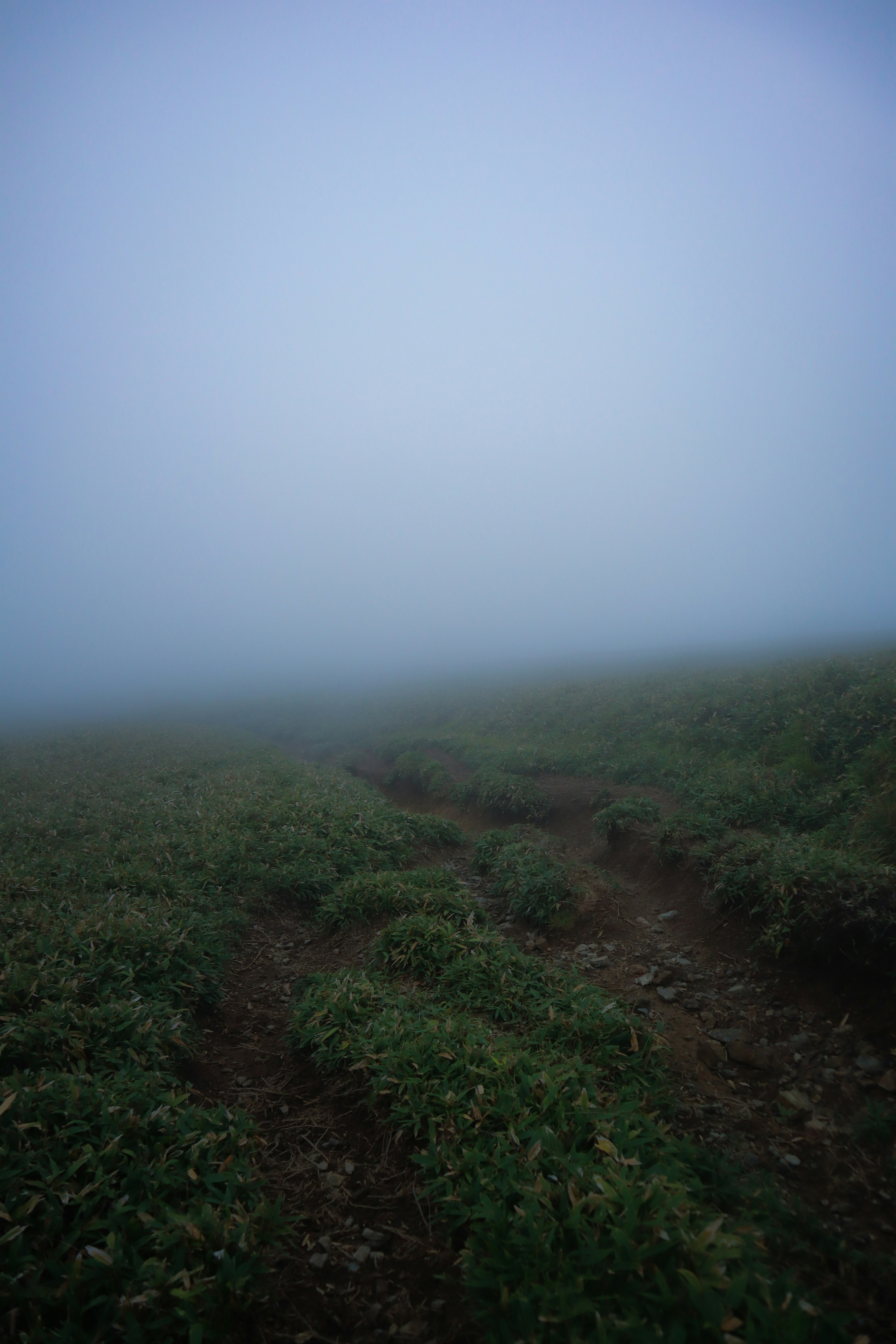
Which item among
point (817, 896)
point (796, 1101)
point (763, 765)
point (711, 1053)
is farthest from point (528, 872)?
point (763, 765)

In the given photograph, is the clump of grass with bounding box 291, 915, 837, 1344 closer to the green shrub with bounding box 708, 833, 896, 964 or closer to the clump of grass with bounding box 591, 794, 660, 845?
the green shrub with bounding box 708, 833, 896, 964

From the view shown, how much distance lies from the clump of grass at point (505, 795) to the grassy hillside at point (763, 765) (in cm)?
60

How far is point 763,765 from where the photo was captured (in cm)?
1198

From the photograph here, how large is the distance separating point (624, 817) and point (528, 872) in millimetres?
2901

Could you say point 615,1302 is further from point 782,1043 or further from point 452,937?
point 452,937

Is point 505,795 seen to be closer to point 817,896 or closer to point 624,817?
point 624,817

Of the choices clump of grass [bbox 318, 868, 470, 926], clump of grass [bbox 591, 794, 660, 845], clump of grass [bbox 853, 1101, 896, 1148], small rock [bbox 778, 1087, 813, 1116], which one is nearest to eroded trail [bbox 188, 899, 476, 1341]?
clump of grass [bbox 318, 868, 470, 926]

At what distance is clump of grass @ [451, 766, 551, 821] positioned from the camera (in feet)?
46.8

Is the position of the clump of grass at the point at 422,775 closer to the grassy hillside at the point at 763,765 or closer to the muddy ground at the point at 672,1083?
the grassy hillside at the point at 763,765

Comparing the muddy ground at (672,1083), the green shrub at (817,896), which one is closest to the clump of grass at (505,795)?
the muddy ground at (672,1083)

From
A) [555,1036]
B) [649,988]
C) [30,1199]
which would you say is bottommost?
[649,988]

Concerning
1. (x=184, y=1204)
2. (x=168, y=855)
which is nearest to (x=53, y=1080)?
(x=184, y=1204)

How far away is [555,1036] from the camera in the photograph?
5668mm

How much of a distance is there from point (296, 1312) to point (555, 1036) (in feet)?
10.0
